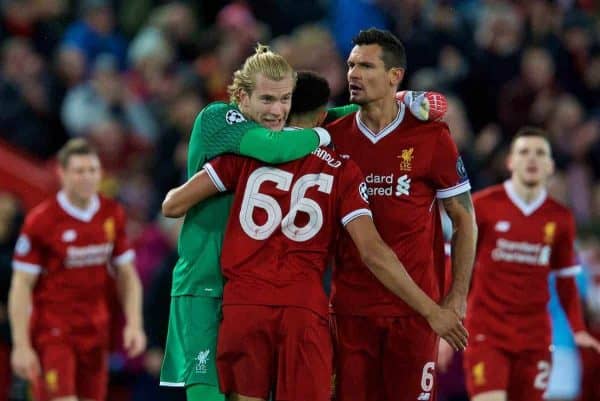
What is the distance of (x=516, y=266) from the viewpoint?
29.7 ft

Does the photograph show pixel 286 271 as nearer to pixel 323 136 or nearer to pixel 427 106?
pixel 323 136

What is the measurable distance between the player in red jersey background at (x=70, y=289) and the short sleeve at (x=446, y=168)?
3.05m

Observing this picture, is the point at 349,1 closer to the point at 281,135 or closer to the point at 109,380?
the point at 109,380

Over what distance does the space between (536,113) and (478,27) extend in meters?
1.20

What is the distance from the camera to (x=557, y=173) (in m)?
12.9

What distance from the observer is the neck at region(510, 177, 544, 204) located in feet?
30.6

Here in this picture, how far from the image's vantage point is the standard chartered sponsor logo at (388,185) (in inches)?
277

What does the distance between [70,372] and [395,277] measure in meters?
3.57

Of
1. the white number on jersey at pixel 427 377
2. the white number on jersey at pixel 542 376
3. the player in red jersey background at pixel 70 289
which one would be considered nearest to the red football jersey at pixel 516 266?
the white number on jersey at pixel 542 376

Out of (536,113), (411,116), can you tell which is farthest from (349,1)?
(411,116)

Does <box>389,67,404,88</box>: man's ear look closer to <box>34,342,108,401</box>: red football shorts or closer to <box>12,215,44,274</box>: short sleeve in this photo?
<box>12,215,44,274</box>: short sleeve

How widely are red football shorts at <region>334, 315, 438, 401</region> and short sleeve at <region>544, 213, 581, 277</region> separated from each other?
2282mm

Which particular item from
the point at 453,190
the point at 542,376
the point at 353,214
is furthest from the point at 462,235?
the point at 542,376

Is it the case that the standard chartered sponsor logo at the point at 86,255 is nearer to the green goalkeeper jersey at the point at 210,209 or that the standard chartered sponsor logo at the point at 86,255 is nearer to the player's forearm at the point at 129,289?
the player's forearm at the point at 129,289
